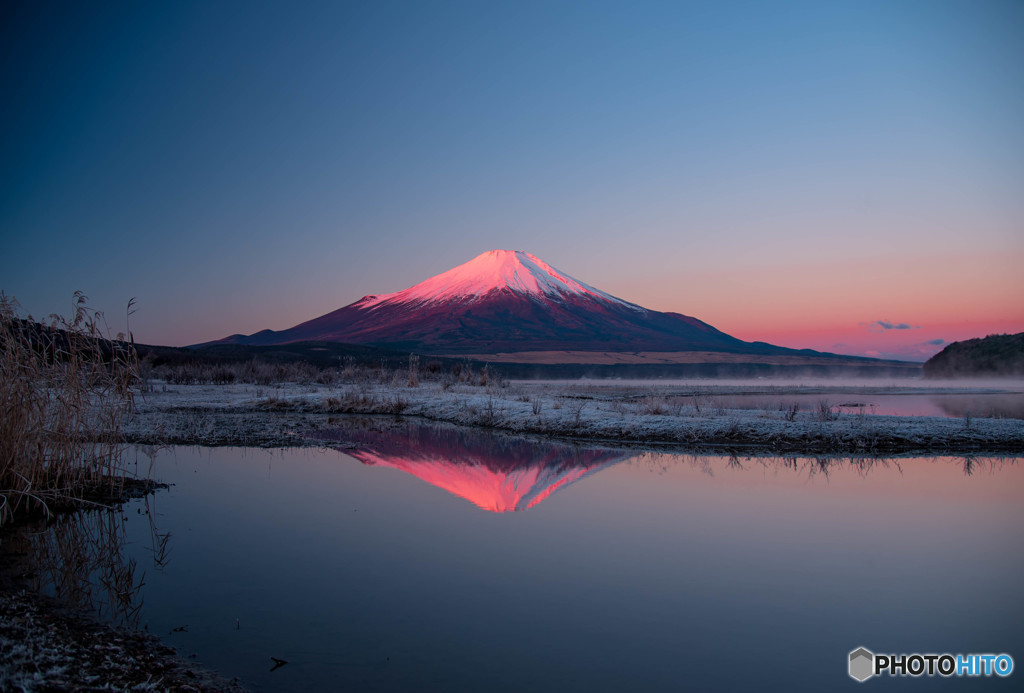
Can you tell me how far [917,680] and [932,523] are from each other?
4192mm

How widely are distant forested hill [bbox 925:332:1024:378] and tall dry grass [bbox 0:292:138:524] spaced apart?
1893 inches

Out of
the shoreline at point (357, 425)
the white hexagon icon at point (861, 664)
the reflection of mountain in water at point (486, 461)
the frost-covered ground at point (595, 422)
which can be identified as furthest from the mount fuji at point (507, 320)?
the white hexagon icon at point (861, 664)

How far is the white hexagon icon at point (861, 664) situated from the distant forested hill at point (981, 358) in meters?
45.9

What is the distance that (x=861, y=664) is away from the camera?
4066 mm

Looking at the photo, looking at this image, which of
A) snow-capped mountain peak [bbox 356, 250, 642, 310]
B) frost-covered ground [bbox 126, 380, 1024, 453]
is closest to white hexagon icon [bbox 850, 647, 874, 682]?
frost-covered ground [bbox 126, 380, 1024, 453]

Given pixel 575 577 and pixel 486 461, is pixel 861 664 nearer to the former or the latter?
pixel 575 577

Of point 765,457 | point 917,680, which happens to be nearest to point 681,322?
point 765,457

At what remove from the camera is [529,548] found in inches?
253

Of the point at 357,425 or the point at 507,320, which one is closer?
the point at 357,425

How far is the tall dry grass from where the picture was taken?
740 cm

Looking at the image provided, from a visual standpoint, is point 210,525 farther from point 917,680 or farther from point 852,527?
point 852,527
